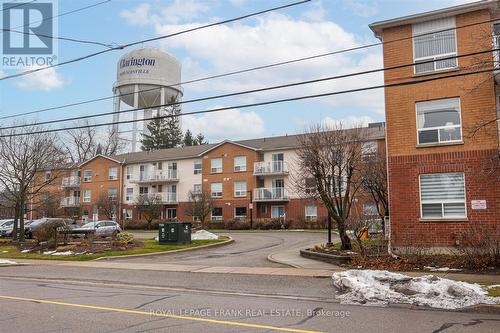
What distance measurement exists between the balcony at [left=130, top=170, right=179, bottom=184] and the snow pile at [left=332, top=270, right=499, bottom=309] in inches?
1784

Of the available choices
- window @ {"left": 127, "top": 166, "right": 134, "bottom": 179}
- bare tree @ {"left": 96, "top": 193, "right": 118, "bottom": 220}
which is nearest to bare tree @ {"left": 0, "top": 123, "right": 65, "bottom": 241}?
bare tree @ {"left": 96, "top": 193, "right": 118, "bottom": 220}

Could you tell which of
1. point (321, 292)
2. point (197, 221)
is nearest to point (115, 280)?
point (321, 292)

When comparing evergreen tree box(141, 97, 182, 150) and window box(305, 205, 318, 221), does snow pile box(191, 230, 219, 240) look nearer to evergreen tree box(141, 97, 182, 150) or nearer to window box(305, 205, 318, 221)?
window box(305, 205, 318, 221)

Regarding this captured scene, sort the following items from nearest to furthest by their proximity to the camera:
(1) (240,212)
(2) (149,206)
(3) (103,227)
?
1. (3) (103,227)
2. (1) (240,212)
3. (2) (149,206)

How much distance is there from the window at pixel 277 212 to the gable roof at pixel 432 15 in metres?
30.0

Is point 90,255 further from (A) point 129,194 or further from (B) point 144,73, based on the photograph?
(A) point 129,194

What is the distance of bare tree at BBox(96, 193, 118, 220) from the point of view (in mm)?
55531

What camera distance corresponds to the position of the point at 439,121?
18562mm

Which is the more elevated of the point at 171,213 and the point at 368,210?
the point at 368,210

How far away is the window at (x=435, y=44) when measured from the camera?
1856cm

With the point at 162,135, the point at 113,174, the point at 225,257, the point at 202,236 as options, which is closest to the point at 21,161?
the point at 202,236

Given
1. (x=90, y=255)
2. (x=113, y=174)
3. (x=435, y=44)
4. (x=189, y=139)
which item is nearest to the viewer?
(x=435, y=44)

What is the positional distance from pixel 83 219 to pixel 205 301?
53.1 meters

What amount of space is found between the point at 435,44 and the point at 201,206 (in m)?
34.0
